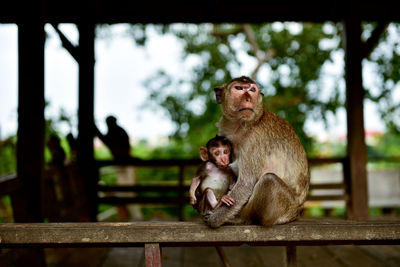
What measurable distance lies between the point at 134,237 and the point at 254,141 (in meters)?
0.89

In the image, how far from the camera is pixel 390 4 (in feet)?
14.3

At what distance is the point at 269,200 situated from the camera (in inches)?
78.8

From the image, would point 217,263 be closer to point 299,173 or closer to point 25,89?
point 299,173

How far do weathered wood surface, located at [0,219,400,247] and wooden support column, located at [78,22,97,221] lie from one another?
8.88ft

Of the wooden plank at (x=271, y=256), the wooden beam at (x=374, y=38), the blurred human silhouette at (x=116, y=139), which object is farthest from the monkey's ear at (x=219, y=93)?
the wooden beam at (x=374, y=38)

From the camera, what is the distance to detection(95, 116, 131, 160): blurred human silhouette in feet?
15.1

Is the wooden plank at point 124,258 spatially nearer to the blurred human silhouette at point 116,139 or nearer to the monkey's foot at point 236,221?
the blurred human silhouette at point 116,139

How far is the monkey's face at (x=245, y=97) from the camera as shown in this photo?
2156 mm

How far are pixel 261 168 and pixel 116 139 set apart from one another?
9.40ft

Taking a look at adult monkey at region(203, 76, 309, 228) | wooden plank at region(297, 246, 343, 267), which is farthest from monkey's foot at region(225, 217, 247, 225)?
wooden plank at region(297, 246, 343, 267)

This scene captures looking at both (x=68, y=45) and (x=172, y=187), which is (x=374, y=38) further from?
(x=68, y=45)

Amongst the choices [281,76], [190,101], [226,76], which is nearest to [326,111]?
[281,76]

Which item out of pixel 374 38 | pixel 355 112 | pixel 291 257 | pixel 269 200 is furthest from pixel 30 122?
pixel 374 38

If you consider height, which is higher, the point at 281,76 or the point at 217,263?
the point at 281,76
